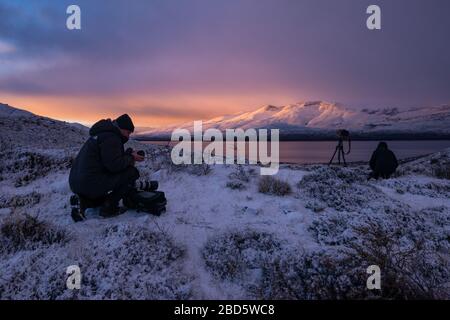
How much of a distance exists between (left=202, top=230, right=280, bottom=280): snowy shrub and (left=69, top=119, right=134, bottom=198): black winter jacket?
245 centimetres

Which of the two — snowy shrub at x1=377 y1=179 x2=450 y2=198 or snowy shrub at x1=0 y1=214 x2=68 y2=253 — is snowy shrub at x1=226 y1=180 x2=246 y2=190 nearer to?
snowy shrub at x1=0 y1=214 x2=68 y2=253

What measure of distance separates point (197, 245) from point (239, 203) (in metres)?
2.57

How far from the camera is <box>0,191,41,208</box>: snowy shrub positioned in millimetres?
8289

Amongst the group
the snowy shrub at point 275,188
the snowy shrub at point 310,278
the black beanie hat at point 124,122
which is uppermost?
the black beanie hat at point 124,122

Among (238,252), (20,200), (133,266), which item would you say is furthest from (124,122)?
(20,200)

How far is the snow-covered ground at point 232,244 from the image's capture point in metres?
4.99

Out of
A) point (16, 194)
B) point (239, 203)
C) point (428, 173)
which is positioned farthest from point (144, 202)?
point (428, 173)

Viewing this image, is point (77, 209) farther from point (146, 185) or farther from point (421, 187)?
point (421, 187)

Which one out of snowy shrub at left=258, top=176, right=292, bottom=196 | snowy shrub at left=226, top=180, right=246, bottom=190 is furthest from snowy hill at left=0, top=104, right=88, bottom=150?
snowy shrub at left=258, top=176, right=292, bottom=196

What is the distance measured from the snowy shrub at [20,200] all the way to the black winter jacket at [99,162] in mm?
2270

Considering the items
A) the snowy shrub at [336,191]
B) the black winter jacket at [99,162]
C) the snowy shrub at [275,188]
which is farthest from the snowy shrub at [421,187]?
the black winter jacket at [99,162]

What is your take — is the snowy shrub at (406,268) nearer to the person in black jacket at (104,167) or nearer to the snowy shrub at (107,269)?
→ the snowy shrub at (107,269)

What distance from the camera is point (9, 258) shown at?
5.61 m
